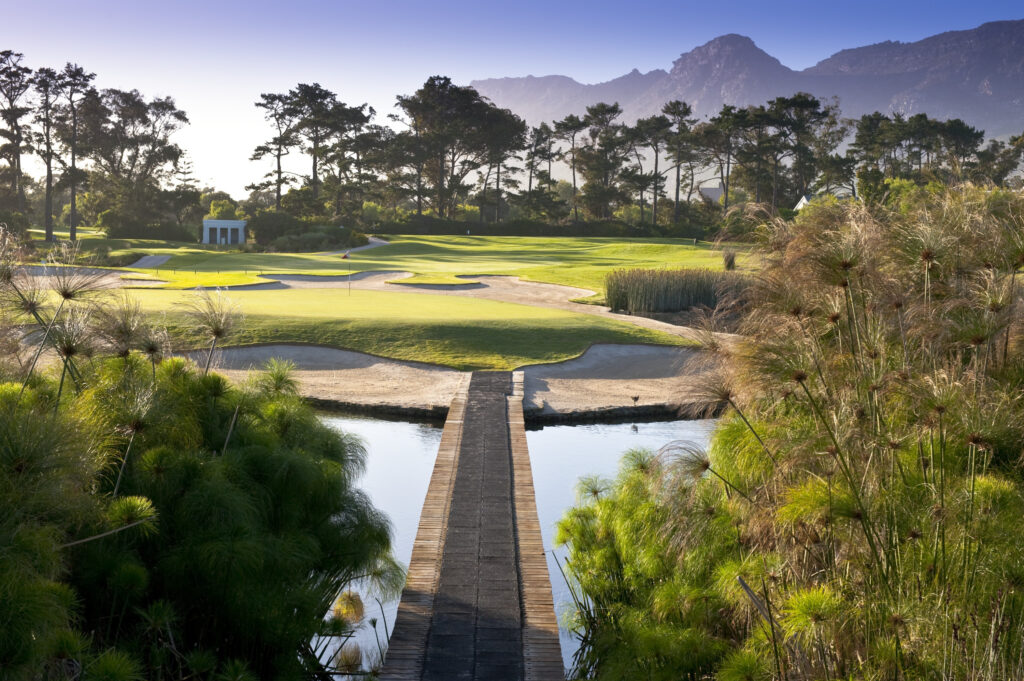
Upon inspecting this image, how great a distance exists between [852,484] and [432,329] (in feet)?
54.5

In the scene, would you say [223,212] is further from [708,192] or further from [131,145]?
→ [708,192]

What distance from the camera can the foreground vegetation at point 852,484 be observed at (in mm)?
4840

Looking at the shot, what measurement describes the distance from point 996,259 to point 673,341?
1563cm

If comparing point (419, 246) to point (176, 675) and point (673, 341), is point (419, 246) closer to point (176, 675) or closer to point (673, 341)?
point (673, 341)

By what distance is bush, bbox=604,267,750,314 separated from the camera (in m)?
28.0

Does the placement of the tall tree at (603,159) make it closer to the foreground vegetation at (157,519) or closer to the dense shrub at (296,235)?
the dense shrub at (296,235)

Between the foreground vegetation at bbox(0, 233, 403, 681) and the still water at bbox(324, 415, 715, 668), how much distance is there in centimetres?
125

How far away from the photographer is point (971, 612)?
4.78 m

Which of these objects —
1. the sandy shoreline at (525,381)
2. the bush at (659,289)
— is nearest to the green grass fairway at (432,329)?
the sandy shoreline at (525,381)

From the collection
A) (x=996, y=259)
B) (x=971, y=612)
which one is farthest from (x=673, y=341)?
(x=971, y=612)

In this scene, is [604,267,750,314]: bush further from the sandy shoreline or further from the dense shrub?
the dense shrub

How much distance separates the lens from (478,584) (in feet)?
24.4

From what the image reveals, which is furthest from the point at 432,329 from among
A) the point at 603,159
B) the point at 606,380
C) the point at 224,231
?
the point at 603,159

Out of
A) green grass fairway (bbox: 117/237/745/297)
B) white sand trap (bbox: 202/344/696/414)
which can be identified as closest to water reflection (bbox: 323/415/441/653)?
white sand trap (bbox: 202/344/696/414)
